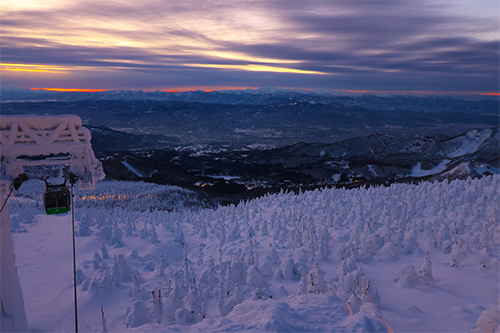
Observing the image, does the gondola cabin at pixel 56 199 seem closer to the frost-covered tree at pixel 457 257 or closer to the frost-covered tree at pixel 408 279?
the frost-covered tree at pixel 408 279

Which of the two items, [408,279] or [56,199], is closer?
[56,199]

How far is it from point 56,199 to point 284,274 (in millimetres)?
7534

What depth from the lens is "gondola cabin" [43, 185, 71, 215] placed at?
5.41 meters

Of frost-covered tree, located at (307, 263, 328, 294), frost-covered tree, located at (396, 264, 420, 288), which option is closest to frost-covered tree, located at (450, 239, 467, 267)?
frost-covered tree, located at (396, 264, 420, 288)

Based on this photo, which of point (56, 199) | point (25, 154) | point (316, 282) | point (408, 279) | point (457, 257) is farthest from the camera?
point (457, 257)

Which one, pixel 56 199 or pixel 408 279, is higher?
pixel 56 199

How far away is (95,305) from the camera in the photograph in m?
9.34

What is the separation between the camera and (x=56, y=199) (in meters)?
5.46

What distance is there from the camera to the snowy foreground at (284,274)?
6977 millimetres

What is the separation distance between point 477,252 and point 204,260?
35.3 ft

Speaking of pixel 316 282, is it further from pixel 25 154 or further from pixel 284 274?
pixel 25 154

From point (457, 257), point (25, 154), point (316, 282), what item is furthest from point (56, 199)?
point (457, 257)

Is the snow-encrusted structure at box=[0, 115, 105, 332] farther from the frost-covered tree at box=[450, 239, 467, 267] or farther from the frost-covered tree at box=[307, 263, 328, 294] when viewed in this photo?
the frost-covered tree at box=[450, 239, 467, 267]

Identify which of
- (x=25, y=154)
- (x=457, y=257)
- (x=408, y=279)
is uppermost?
(x=25, y=154)
